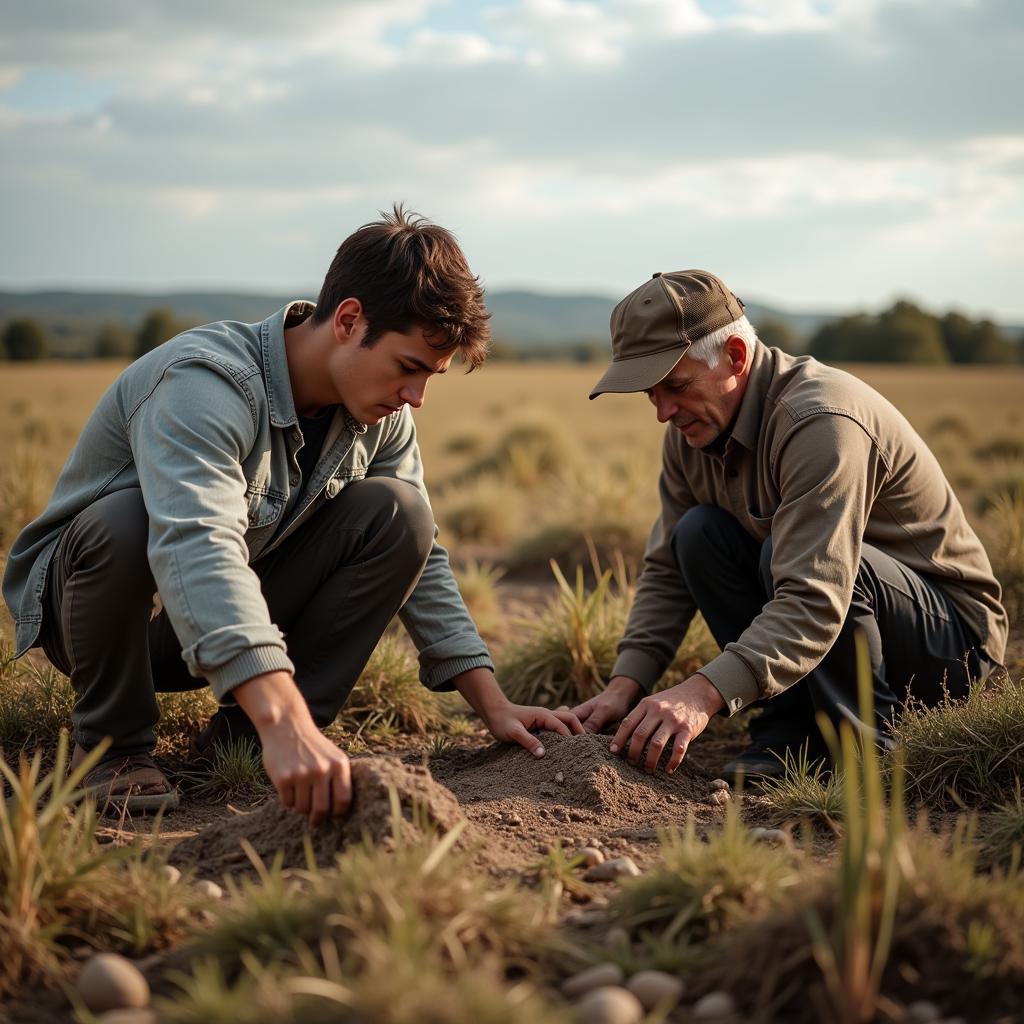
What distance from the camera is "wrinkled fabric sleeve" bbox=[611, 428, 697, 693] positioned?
3.41 meters

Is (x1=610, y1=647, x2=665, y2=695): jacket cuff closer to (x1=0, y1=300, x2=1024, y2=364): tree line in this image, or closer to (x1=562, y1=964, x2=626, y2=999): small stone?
(x1=562, y1=964, x2=626, y2=999): small stone

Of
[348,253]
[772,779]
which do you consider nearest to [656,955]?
[772,779]

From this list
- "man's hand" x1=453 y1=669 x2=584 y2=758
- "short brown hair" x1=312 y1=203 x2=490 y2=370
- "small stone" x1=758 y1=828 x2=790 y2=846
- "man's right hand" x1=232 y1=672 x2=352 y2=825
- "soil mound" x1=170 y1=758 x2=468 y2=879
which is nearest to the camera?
"man's right hand" x1=232 y1=672 x2=352 y2=825

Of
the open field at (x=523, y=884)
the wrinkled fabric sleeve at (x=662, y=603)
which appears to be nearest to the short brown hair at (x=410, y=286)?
the wrinkled fabric sleeve at (x=662, y=603)

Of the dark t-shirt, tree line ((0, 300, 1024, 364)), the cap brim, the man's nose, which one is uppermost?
tree line ((0, 300, 1024, 364))

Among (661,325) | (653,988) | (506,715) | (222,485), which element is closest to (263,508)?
(222,485)

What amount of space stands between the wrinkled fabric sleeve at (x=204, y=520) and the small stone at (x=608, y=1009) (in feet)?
2.89

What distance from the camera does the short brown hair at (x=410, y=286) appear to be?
106 inches

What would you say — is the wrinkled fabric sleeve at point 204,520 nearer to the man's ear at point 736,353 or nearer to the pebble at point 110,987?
the pebble at point 110,987

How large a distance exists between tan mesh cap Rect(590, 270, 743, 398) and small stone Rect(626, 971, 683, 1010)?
1.59 metres

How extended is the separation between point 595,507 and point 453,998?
5.19 m

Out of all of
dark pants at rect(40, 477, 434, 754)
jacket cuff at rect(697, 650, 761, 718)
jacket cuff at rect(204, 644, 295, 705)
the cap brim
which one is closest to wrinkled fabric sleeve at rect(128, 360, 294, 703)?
jacket cuff at rect(204, 644, 295, 705)

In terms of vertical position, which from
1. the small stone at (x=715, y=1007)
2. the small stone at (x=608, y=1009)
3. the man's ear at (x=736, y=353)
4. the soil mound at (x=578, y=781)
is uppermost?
the man's ear at (x=736, y=353)

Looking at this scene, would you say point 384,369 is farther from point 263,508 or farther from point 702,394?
point 702,394
